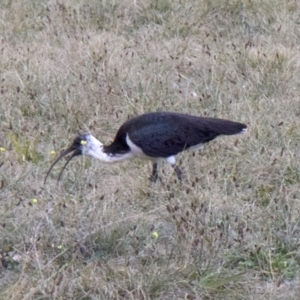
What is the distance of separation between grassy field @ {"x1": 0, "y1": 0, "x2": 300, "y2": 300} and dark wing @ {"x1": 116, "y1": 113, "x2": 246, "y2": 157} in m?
0.19

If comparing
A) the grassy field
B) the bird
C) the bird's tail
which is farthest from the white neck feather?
the bird's tail

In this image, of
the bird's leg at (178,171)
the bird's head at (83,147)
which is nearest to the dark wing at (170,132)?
the bird's leg at (178,171)

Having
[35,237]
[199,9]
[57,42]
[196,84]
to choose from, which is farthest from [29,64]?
[35,237]

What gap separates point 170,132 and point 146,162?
494 mm

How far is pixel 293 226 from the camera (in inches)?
205

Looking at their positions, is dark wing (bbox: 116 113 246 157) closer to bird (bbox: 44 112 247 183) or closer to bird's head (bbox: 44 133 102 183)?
bird (bbox: 44 112 247 183)

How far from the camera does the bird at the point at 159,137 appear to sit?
19.9 feet

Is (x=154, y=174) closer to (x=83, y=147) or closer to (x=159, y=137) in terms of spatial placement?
(x=159, y=137)

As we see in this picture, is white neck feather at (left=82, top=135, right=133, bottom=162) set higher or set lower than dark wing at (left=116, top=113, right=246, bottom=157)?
lower

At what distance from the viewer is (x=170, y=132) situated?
20.0ft

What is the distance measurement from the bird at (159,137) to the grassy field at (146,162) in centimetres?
15

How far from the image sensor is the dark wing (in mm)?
6066

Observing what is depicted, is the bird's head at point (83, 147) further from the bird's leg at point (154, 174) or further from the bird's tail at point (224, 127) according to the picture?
the bird's tail at point (224, 127)

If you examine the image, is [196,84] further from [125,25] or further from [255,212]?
[255,212]
